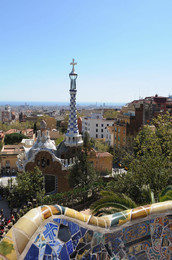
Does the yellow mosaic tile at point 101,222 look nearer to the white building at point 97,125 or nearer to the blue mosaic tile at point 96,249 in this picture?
the blue mosaic tile at point 96,249

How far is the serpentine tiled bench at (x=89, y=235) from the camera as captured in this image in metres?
3.27

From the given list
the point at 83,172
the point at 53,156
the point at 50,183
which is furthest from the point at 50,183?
the point at 83,172

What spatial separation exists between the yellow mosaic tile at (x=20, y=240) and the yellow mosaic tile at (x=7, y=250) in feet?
0.25

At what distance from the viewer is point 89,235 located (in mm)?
3826

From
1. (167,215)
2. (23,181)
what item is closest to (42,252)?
(167,215)

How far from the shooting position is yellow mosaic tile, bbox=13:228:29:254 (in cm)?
316

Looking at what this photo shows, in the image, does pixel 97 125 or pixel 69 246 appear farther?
pixel 97 125

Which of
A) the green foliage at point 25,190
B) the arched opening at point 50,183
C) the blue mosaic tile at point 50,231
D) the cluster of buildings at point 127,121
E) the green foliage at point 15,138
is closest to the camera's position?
the blue mosaic tile at point 50,231

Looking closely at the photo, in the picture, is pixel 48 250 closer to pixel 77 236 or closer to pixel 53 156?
pixel 77 236

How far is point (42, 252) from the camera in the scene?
11.1 feet

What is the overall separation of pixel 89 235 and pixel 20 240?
1165 millimetres

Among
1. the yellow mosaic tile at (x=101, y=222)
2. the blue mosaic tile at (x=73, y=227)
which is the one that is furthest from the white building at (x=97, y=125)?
the blue mosaic tile at (x=73, y=227)

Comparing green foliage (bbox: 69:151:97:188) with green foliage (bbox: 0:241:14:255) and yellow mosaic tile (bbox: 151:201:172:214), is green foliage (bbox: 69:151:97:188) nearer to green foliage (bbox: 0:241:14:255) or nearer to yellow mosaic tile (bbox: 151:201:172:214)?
yellow mosaic tile (bbox: 151:201:172:214)

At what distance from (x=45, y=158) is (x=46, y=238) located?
12995 millimetres
